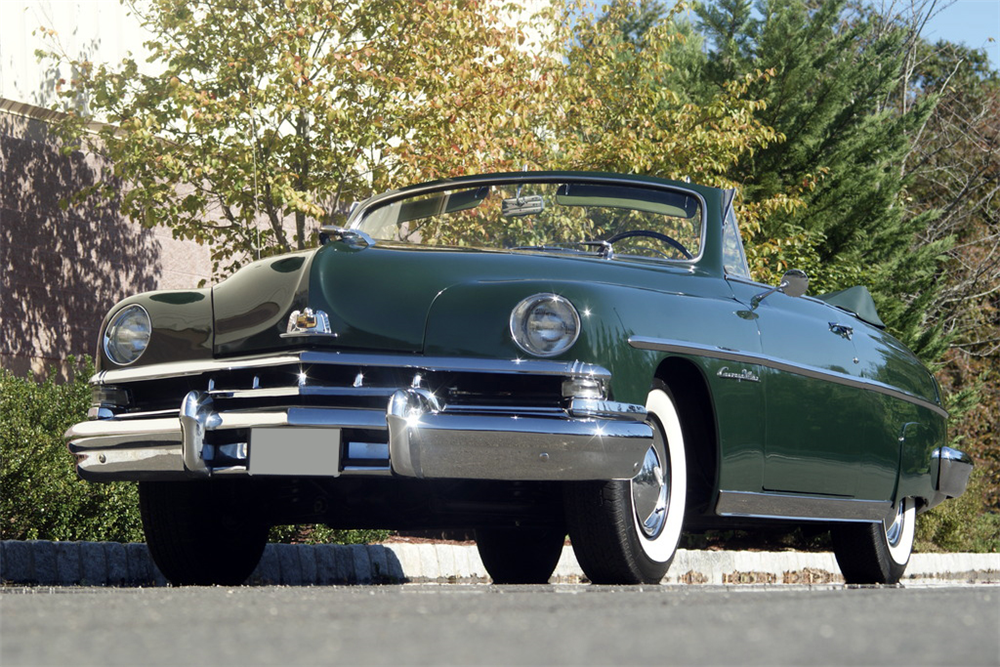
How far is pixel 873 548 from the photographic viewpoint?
288 inches

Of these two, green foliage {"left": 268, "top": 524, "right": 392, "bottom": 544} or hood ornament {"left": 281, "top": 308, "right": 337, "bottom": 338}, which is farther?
green foliage {"left": 268, "top": 524, "right": 392, "bottom": 544}

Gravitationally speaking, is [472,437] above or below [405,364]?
below

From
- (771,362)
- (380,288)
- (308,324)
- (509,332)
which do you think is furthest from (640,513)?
(308,324)

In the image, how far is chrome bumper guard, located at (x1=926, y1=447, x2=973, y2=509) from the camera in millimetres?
7754

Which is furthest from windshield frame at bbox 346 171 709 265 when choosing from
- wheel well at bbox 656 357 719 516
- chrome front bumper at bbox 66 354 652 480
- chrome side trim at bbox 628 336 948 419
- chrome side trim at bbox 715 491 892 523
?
chrome front bumper at bbox 66 354 652 480

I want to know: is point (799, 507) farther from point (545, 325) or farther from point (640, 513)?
point (545, 325)

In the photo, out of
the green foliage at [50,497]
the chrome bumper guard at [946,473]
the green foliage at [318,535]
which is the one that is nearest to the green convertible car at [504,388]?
the chrome bumper guard at [946,473]

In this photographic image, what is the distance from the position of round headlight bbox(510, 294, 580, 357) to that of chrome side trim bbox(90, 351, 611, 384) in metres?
0.07

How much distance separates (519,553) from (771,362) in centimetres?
212

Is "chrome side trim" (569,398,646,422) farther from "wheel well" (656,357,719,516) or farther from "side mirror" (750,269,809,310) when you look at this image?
"side mirror" (750,269,809,310)

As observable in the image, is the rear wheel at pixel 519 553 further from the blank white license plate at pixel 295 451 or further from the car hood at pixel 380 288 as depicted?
the blank white license plate at pixel 295 451

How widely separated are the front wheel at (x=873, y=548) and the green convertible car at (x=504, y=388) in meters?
0.33

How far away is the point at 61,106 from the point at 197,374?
9810 millimetres

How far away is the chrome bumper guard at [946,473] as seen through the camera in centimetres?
775
